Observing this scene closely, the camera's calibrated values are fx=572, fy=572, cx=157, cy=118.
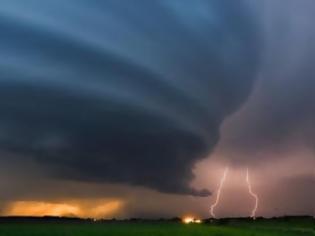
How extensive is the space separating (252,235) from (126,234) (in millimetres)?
25020

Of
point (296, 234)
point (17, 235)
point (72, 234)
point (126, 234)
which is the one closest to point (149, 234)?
point (126, 234)

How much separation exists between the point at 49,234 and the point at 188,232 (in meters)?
26.9

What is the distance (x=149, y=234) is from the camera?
10550 centimetres

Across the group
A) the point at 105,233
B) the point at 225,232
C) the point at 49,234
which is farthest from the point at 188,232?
the point at 49,234

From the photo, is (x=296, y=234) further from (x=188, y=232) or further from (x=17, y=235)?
(x=17, y=235)

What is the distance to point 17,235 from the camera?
Answer: 10538 cm

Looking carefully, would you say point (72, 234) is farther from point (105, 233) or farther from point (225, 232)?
point (225, 232)

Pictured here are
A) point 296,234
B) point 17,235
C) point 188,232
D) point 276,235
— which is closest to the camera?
point 17,235

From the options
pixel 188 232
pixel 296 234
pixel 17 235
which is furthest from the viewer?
pixel 296 234

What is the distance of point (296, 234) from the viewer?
438ft

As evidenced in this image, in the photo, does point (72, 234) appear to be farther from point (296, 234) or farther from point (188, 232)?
point (296, 234)

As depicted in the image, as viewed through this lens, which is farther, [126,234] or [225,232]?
[225,232]

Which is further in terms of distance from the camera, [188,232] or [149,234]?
[188,232]

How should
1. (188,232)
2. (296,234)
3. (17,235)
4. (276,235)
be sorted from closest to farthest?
(17,235), (188,232), (276,235), (296,234)
